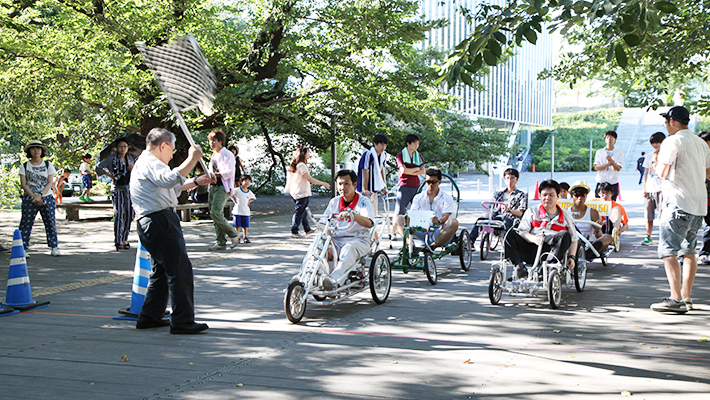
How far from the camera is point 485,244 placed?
1094 centimetres

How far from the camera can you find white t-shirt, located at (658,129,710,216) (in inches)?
246

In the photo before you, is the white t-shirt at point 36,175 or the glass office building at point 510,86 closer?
the white t-shirt at point 36,175

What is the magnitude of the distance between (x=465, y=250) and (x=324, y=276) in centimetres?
330

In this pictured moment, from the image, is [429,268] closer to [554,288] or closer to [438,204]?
[438,204]

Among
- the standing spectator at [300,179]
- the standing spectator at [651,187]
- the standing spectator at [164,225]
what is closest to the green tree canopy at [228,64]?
the standing spectator at [300,179]

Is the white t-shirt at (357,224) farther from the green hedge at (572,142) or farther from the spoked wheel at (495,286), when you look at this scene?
the green hedge at (572,142)

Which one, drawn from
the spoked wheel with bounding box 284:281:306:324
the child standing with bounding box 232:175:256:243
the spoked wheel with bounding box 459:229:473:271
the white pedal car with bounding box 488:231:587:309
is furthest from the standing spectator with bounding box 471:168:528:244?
the spoked wheel with bounding box 284:281:306:324

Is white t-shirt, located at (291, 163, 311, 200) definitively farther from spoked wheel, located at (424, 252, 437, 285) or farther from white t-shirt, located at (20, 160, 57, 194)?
spoked wheel, located at (424, 252, 437, 285)

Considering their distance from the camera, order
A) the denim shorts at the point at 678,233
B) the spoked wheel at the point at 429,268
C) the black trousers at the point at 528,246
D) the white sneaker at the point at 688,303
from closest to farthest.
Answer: the denim shorts at the point at 678,233 → the white sneaker at the point at 688,303 → the black trousers at the point at 528,246 → the spoked wheel at the point at 429,268

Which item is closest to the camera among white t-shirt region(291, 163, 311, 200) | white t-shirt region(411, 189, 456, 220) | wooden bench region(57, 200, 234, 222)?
white t-shirt region(411, 189, 456, 220)

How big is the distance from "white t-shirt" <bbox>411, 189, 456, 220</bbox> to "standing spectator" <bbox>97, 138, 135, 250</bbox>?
4.89m

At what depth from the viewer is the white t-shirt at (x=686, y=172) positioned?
6.25 metres

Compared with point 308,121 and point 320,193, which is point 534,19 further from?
point 320,193

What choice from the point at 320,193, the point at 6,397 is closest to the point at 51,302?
the point at 6,397
